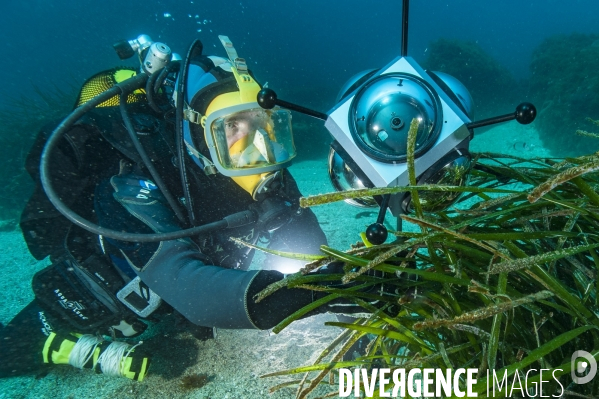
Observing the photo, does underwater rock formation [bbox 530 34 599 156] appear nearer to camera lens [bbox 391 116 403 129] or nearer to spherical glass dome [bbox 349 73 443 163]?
spherical glass dome [bbox 349 73 443 163]

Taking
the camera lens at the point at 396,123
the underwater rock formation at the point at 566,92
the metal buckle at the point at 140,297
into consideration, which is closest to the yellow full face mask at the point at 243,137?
the metal buckle at the point at 140,297

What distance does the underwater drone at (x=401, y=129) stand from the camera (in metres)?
1.47

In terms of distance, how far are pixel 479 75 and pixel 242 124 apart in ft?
68.5

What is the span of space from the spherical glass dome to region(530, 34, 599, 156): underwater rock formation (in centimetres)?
1304

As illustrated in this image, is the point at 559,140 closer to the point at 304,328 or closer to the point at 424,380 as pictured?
the point at 304,328

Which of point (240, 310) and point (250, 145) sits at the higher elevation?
point (250, 145)

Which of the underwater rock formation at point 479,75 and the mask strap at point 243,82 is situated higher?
the underwater rock formation at point 479,75

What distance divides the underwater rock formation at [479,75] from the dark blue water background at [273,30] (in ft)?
61.3

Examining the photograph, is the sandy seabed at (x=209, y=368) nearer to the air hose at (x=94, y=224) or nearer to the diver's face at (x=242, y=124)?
the air hose at (x=94, y=224)

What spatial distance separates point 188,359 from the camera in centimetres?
303

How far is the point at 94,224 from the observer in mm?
2422

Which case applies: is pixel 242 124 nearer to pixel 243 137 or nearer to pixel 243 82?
pixel 243 137

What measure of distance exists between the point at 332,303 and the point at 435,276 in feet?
2.35

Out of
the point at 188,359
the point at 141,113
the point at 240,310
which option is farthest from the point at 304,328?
the point at 141,113
